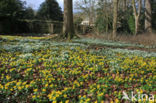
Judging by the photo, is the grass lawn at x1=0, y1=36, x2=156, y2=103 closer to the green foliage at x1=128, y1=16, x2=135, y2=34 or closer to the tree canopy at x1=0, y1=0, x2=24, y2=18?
the tree canopy at x1=0, y1=0, x2=24, y2=18

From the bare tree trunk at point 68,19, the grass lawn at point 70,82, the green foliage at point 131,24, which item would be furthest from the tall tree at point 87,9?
the grass lawn at point 70,82

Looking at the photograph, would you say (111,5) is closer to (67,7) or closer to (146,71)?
(67,7)

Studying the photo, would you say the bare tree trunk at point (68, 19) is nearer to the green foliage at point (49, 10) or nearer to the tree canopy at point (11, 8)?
the tree canopy at point (11, 8)

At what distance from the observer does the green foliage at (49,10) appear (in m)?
28.2

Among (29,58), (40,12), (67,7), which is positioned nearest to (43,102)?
(29,58)

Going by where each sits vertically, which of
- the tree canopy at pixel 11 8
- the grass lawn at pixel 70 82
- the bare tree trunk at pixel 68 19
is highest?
the tree canopy at pixel 11 8

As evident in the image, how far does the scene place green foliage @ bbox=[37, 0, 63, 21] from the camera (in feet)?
92.5

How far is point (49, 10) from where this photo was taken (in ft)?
93.4

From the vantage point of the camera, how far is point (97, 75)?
4.18m

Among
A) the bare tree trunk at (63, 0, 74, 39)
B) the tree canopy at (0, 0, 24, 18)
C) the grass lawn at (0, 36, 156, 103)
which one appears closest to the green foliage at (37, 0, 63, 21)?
the tree canopy at (0, 0, 24, 18)

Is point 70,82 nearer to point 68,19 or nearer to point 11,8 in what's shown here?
point 68,19

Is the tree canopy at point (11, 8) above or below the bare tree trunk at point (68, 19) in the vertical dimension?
above

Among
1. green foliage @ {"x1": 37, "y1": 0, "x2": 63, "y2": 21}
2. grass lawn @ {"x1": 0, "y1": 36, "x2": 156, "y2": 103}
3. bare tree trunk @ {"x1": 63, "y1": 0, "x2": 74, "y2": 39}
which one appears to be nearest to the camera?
grass lawn @ {"x1": 0, "y1": 36, "x2": 156, "y2": 103}

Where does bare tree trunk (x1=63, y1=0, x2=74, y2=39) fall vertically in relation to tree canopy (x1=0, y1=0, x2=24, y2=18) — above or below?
below
